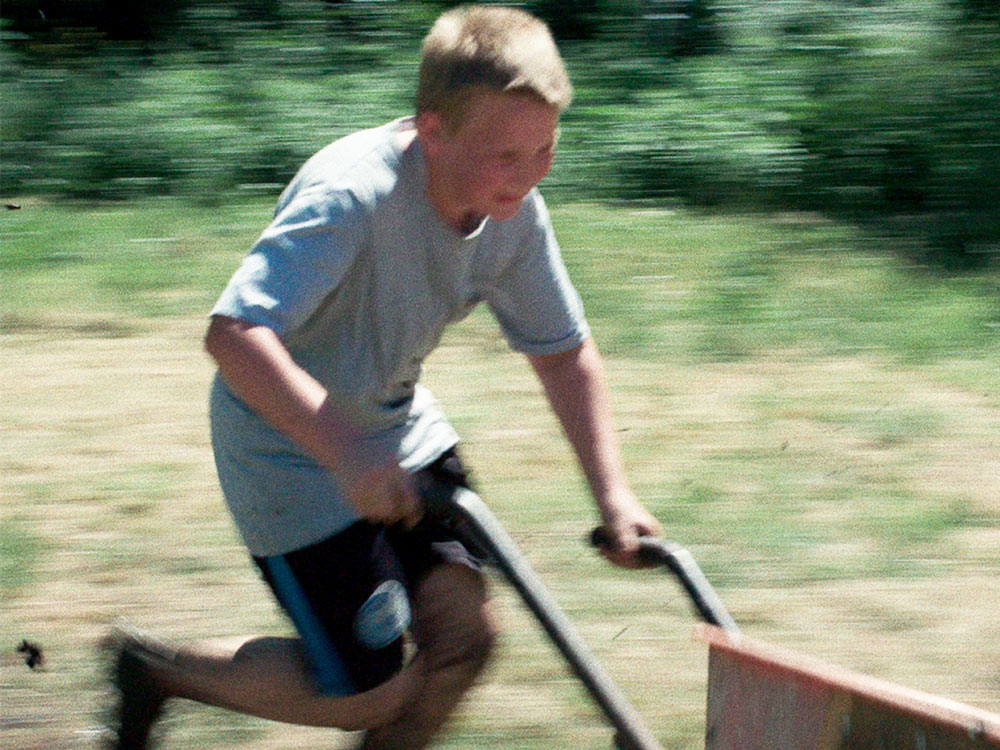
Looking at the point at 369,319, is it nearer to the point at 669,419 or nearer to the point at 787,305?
the point at 669,419

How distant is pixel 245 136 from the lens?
7281mm

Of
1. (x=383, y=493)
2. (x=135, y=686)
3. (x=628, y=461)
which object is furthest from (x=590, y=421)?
(x=628, y=461)

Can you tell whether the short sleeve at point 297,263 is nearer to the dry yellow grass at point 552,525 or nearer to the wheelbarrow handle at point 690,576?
the wheelbarrow handle at point 690,576

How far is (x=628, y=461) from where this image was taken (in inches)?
173

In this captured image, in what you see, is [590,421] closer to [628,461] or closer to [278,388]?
[278,388]

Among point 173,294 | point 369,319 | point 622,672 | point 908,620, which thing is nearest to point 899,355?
point 908,620

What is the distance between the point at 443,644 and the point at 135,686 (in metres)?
0.59

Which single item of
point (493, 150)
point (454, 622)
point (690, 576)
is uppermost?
point (493, 150)

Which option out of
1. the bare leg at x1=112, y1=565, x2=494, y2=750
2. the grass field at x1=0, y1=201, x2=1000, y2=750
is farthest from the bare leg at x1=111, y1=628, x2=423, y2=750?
the grass field at x1=0, y1=201, x2=1000, y2=750

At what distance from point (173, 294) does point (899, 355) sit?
2710 mm

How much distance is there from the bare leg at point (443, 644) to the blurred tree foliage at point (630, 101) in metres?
3.95

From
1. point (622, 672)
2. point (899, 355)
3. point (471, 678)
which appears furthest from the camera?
point (899, 355)

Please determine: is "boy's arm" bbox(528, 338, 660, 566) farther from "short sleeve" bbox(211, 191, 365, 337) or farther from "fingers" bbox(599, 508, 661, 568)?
"short sleeve" bbox(211, 191, 365, 337)

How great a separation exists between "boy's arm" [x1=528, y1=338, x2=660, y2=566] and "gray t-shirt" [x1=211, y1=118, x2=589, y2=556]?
2.0 inches
